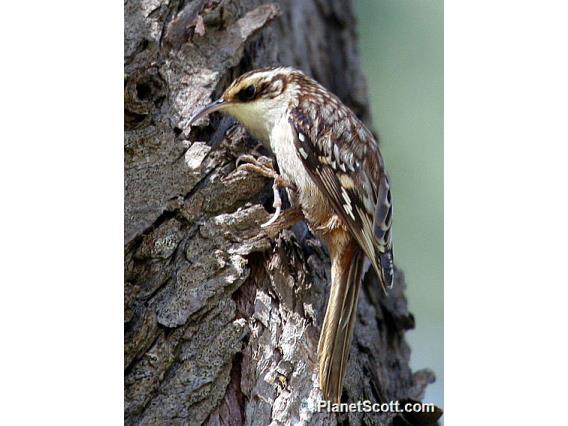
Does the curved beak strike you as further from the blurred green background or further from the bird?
the blurred green background

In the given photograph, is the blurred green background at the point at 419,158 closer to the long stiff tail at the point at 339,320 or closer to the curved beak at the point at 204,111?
the long stiff tail at the point at 339,320

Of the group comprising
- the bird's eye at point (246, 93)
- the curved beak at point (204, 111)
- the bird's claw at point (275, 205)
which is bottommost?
the bird's claw at point (275, 205)

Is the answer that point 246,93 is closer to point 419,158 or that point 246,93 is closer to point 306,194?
point 306,194

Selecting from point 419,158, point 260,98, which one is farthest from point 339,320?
point 260,98

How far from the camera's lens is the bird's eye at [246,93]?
2.01 metres

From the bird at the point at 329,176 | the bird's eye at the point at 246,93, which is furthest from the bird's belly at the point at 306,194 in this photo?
the bird's eye at the point at 246,93

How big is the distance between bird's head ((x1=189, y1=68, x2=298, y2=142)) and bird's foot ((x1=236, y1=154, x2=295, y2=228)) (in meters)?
0.08

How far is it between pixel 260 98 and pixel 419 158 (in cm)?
42

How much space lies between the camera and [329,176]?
2.00 m

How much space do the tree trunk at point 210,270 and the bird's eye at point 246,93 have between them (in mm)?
52

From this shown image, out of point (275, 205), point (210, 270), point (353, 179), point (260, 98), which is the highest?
point (260, 98)

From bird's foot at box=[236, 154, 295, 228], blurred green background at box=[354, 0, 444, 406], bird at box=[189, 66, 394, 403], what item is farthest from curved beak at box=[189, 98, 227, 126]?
blurred green background at box=[354, 0, 444, 406]

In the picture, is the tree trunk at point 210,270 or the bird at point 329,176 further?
the bird at point 329,176

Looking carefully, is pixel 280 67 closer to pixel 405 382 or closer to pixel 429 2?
pixel 429 2
